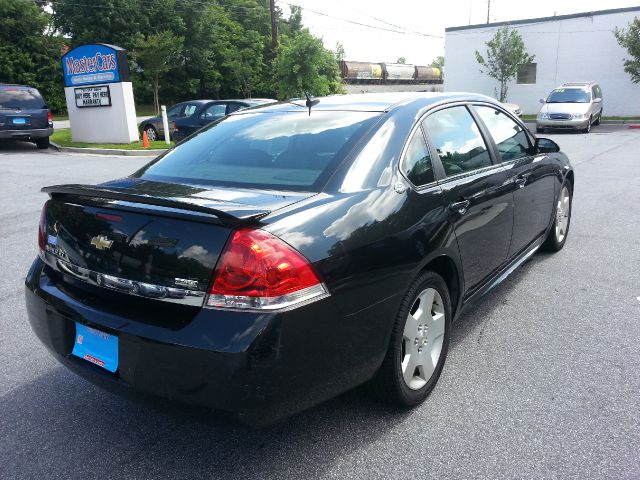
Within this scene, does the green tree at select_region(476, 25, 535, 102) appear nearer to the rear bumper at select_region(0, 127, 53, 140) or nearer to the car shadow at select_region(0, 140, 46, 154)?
the rear bumper at select_region(0, 127, 53, 140)

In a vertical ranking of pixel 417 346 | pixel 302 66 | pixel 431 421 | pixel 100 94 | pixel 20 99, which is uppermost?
pixel 302 66

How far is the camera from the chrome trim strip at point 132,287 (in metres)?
2.11

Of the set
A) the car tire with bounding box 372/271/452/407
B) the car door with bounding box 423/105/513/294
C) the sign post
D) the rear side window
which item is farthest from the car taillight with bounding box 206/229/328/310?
the sign post

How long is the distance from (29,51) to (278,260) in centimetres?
4124

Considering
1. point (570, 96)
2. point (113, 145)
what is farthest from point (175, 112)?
point (570, 96)

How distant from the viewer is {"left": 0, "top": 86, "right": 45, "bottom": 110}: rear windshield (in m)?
16.3

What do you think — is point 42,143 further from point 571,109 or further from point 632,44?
point 632,44

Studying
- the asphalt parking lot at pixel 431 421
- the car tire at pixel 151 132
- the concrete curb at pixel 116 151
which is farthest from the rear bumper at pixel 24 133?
the asphalt parking lot at pixel 431 421

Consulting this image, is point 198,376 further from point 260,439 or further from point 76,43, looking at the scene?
point 76,43

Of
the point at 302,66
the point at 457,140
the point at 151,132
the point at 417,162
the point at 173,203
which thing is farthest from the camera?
the point at 302,66

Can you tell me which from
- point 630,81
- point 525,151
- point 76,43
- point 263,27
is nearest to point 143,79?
point 76,43

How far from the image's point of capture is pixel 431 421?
2.72 metres

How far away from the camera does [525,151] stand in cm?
442

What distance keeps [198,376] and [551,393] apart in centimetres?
193
